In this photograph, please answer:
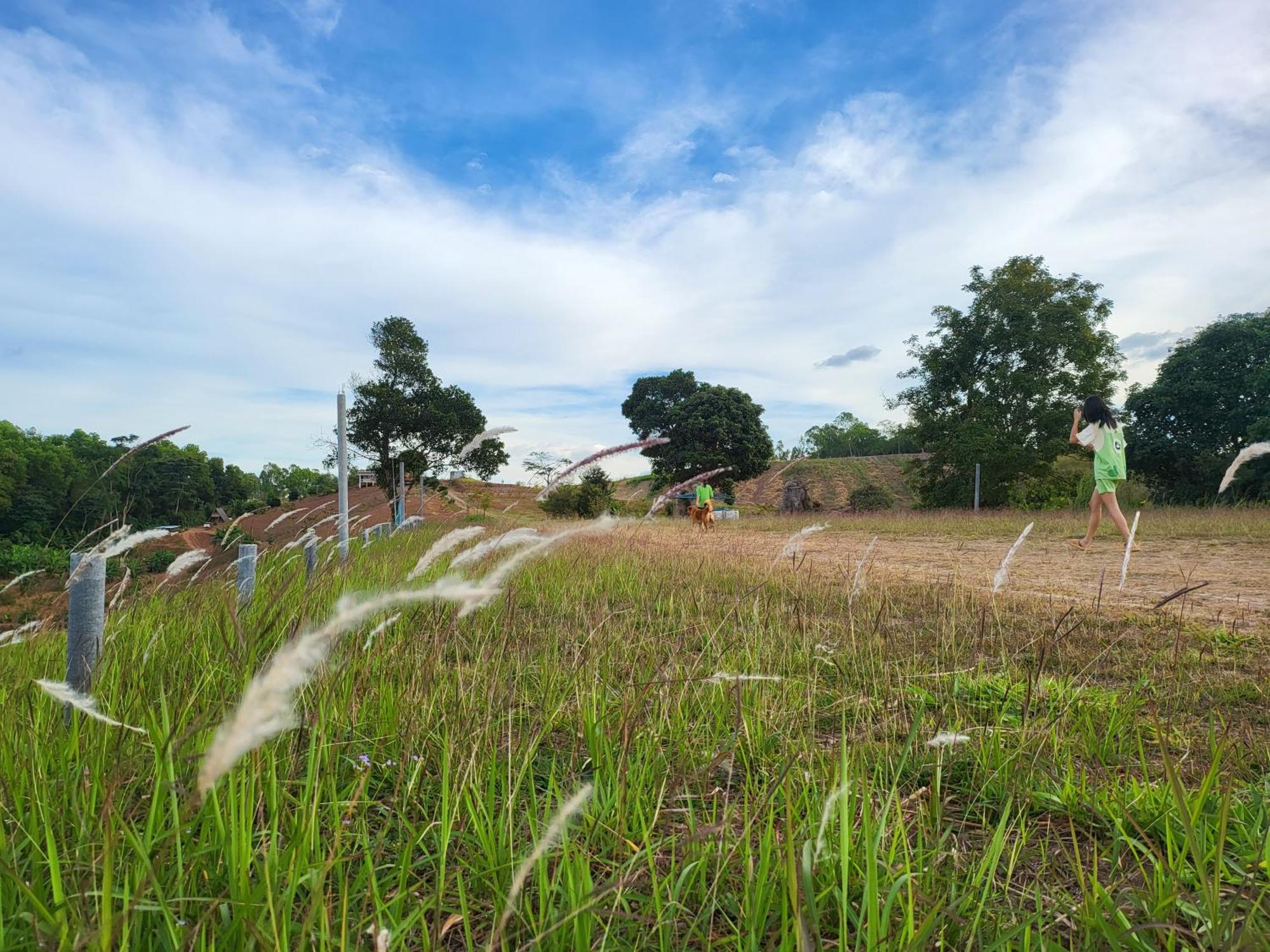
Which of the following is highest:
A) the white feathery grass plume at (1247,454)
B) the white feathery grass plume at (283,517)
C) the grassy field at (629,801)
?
the white feathery grass plume at (1247,454)

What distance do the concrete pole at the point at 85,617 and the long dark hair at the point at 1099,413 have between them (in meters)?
10.7

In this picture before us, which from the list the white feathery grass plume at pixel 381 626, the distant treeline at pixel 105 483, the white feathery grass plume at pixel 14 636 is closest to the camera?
the white feathery grass plume at pixel 381 626

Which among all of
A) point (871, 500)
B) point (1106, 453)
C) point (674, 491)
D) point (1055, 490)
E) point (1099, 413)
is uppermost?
point (1099, 413)

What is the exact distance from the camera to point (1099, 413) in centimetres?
941

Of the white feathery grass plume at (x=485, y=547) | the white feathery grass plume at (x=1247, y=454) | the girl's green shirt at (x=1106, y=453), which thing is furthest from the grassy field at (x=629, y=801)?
the girl's green shirt at (x=1106, y=453)

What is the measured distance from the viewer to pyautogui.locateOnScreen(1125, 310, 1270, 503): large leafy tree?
89.8 feet

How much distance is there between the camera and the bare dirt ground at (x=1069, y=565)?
5105 millimetres

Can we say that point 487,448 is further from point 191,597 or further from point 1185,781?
point 1185,781

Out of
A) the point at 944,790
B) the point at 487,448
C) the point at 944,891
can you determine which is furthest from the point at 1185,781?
the point at 487,448

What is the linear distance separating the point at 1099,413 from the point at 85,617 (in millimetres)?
11121

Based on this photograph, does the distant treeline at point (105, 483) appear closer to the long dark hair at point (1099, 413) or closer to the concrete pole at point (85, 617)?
the concrete pole at point (85, 617)

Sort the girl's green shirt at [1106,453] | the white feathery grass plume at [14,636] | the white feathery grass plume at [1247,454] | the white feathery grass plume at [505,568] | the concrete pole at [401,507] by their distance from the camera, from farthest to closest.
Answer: the concrete pole at [401,507] < the girl's green shirt at [1106,453] < the white feathery grass plume at [14,636] < the white feathery grass plume at [1247,454] < the white feathery grass plume at [505,568]

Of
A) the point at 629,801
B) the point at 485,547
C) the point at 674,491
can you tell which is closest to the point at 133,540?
the point at 485,547

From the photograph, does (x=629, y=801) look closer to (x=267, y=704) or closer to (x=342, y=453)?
(x=267, y=704)
